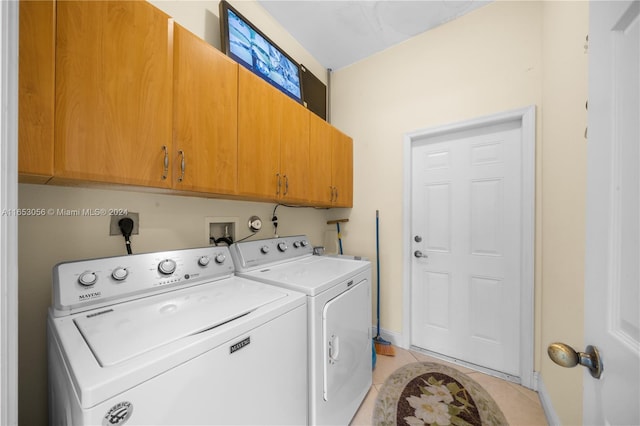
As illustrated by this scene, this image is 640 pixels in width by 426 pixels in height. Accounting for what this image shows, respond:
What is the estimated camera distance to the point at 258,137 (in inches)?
57.2

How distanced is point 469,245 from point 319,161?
4.95 feet

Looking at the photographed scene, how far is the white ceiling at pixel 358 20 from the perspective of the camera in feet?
6.15

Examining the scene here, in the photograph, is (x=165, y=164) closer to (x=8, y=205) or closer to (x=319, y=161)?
(x=8, y=205)

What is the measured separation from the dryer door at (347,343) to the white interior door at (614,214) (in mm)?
911

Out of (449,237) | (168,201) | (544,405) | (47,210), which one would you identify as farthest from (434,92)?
(47,210)

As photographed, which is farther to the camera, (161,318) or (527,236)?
(527,236)

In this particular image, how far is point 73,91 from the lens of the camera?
32.4 inches

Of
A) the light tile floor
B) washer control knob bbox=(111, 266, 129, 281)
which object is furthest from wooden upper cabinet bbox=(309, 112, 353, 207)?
the light tile floor

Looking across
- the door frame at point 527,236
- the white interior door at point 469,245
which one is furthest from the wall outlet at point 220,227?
the door frame at point 527,236

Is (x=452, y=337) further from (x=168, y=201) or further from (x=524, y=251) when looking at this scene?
(x=168, y=201)

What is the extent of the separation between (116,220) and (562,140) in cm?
250

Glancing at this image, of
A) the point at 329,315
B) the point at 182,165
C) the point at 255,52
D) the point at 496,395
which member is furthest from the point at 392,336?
the point at 255,52

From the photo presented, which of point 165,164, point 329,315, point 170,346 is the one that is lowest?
point 329,315

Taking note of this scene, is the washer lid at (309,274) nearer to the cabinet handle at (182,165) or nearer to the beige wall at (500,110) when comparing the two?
the cabinet handle at (182,165)
